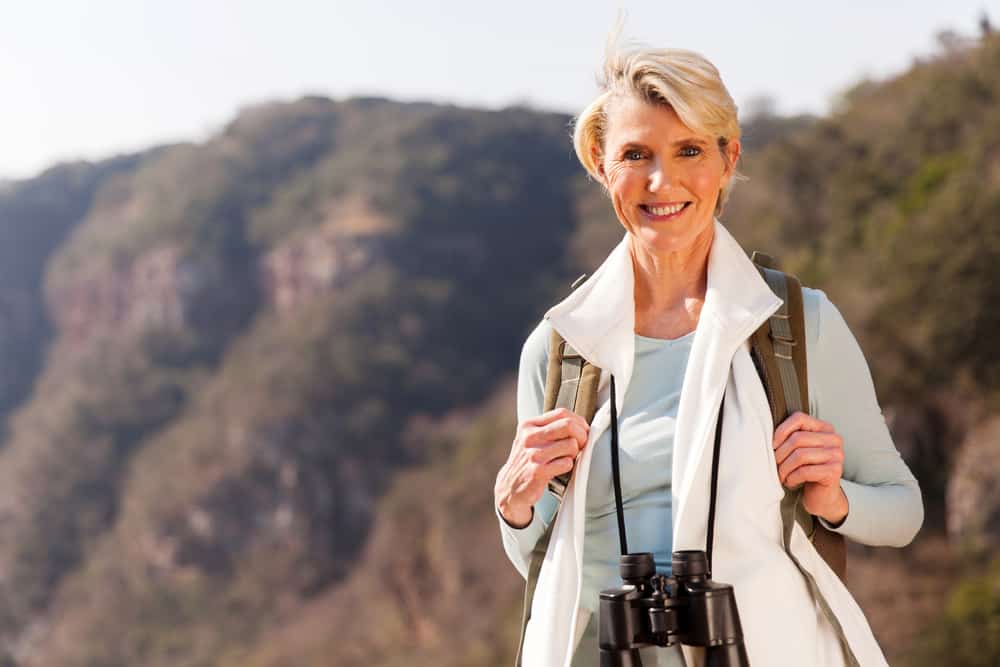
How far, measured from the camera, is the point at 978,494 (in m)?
23.9

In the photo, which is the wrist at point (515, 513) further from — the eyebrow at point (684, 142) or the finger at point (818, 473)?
the eyebrow at point (684, 142)

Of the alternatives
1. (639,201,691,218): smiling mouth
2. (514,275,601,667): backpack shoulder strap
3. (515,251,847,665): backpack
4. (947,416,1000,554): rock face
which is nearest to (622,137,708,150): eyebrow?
(639,201,691,218): smiling mouth

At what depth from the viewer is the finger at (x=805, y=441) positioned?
216 centimetres

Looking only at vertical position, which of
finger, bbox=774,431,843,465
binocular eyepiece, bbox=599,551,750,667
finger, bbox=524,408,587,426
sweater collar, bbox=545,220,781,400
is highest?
sweater collar, bbox=545,220,781,400

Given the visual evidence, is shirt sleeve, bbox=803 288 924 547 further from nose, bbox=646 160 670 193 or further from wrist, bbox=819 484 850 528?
nose, bbox=646 160 670 193

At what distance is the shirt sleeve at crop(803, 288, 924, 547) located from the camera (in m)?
2.26

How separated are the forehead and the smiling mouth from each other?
0.11 metres

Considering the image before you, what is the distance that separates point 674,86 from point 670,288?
1.27 ft

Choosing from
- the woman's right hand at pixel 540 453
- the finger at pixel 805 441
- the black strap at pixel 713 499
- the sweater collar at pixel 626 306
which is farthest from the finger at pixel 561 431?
the finger at pixel 805 441

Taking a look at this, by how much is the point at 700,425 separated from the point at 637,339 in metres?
0.25

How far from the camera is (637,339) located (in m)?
2.39

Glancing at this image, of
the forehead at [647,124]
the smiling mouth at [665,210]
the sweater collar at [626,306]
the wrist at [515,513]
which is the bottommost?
the wrist at [515,513]

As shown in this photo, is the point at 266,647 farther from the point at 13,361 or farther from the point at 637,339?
the point at 637,339

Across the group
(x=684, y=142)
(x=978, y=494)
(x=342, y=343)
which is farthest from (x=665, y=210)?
(x=342, y=343)
